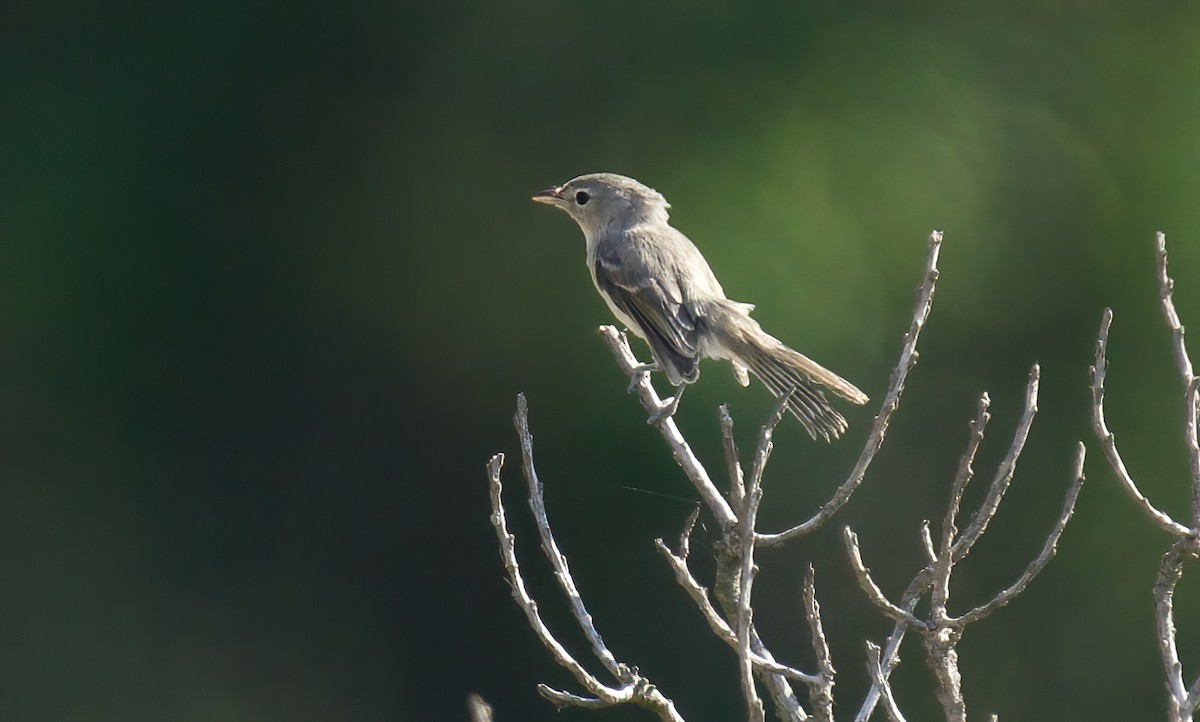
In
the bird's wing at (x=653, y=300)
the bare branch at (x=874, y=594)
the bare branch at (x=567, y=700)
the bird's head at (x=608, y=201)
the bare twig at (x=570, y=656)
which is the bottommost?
the bare branch at (x=567, y=700)

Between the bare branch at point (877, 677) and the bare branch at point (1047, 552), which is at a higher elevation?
the bare branch at point (1047, 552)

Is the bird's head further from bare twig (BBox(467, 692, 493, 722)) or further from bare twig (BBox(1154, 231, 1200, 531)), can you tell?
bare twig (BBox(467, 692, 493, 722))

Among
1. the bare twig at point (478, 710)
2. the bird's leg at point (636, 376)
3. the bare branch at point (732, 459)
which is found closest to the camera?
the bare twig at point (478, 710)

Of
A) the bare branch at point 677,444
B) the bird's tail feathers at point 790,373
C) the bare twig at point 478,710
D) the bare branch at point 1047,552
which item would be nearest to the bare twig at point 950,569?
the bare branch at point 1047,552

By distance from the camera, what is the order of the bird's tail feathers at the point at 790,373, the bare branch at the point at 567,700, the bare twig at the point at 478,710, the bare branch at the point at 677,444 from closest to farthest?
the bare twig at the point at 478,710
the bare branch at the point at 567,700
the bare branch at the point at 677,444
the bird's tail feathers at the point at 790,373

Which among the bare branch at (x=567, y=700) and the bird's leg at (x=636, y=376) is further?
the bird's leg at (x=636, y=376)

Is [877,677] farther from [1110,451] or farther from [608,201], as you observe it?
[608,201]

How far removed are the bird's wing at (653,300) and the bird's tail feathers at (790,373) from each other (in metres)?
0.09

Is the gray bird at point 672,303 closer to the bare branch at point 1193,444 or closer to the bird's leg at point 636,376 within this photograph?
the bird's leg at point 636,376

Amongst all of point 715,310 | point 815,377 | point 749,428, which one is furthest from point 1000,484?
point 749,428

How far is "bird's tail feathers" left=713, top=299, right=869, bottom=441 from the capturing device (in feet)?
9.19

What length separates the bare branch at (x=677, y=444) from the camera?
221cm

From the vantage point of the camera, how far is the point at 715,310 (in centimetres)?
321

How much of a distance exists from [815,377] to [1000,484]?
1120 mm
